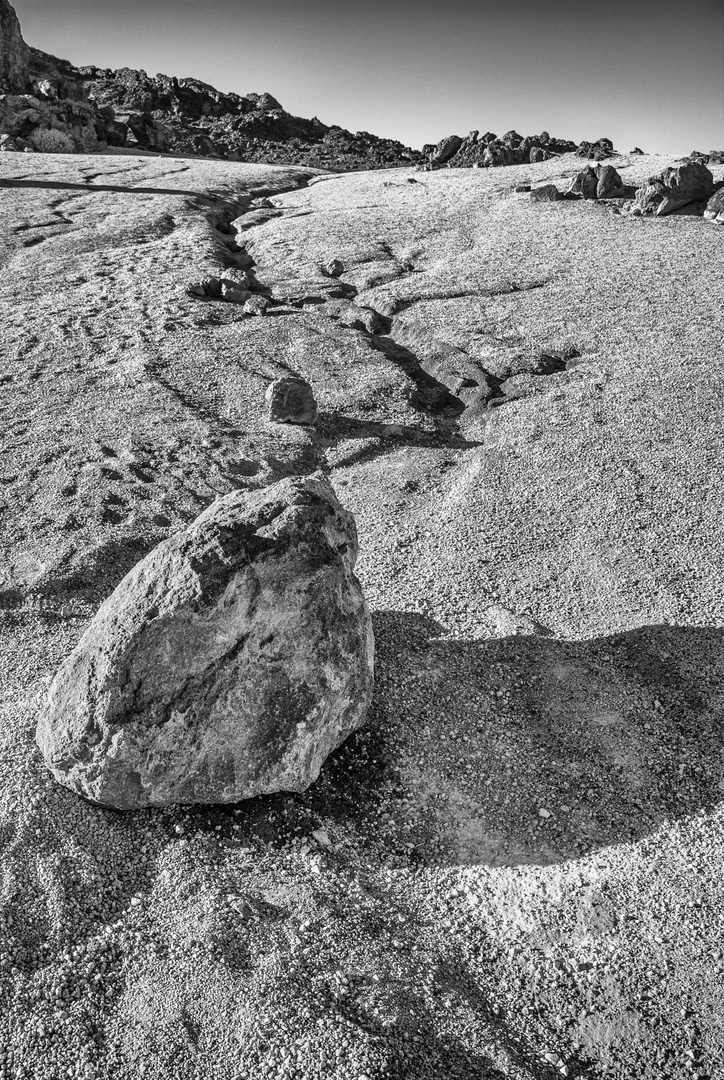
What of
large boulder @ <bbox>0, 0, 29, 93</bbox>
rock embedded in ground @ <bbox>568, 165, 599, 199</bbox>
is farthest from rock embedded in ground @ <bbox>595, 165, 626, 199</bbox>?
large boulder @ <bbox>0, 0, 29, 93</bbox>

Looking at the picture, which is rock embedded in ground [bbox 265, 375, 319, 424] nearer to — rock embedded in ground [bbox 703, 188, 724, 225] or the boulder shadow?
the boulder shadow

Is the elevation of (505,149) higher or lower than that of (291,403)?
higher

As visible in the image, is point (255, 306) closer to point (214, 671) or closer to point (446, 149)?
point (214, 671)

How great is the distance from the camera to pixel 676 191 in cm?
2094

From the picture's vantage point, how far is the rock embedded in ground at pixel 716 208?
66.5 ft

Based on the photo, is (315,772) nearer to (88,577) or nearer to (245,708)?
(245,708)

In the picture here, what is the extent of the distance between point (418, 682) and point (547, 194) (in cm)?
2087

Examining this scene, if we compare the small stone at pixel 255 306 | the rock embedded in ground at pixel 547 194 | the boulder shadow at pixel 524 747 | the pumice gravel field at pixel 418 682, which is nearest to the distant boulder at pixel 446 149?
the rock embedded in ground at pixel 547 194

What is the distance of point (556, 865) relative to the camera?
5883mm

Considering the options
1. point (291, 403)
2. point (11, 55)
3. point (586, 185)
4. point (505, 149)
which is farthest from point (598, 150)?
point (11, 55)

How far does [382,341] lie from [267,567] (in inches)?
423

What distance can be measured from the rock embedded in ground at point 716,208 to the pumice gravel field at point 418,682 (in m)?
3.68

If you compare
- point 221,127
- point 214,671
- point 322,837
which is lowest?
point 322,837

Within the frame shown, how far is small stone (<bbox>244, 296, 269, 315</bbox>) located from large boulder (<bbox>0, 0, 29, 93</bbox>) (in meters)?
37.3
